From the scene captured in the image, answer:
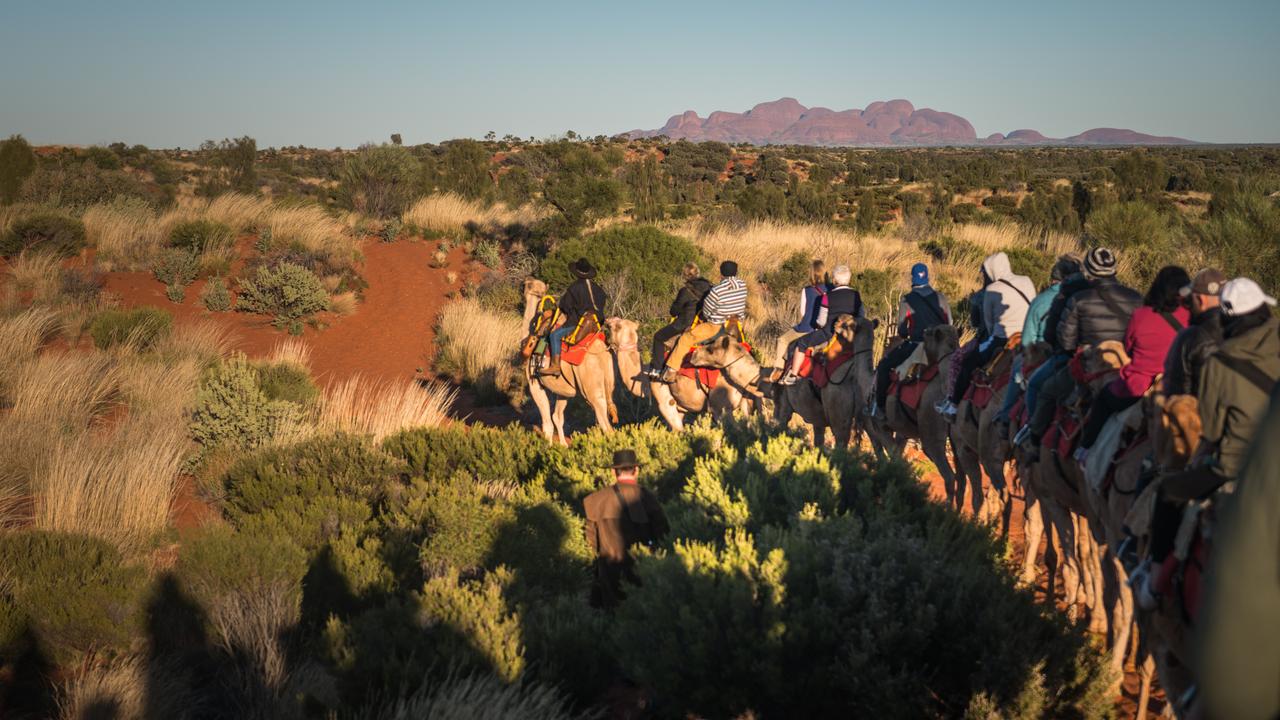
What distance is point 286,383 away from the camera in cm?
1323

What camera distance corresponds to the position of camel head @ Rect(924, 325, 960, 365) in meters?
8.19

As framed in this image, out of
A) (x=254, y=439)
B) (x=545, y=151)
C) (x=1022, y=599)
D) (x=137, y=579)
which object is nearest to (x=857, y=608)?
(x=1022, y=599)

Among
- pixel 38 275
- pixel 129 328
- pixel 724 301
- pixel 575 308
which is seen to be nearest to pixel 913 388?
pixel 724 301

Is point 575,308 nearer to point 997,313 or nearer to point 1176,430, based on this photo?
point 997,313

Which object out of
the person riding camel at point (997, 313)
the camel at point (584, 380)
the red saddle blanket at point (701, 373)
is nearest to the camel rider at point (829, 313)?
the red saddle blanket at point (701, 373)

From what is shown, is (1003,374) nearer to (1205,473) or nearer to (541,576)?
(1205,473)

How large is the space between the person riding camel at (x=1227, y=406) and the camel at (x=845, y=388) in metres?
5.02

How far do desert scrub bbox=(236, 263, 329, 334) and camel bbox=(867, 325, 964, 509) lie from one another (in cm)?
1542

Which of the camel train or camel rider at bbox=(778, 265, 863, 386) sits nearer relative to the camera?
the camel train

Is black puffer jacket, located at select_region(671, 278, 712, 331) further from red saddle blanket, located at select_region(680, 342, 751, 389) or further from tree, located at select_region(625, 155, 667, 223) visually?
tree, located at select_region(625, 155, 667, 223)

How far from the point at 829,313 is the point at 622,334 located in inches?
105

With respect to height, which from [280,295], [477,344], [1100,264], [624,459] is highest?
[1100,264]

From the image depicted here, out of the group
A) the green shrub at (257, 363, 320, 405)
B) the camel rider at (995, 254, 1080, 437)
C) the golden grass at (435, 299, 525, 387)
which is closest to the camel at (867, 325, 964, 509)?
the camel rider at (995, 254, 1080, 437)

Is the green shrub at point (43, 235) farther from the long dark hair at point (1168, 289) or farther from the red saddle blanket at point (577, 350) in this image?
the long dark hair at point (1168, 289)
